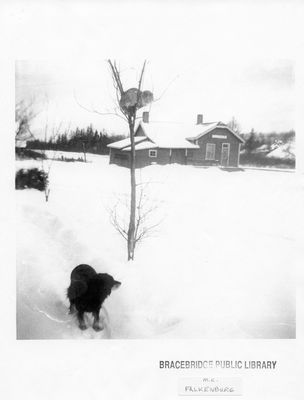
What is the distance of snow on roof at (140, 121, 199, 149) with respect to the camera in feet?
4.37


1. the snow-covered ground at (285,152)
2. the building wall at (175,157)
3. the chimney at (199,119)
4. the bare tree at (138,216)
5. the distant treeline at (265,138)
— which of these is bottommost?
the bare tree at (138,216)

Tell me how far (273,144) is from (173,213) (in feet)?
1.39

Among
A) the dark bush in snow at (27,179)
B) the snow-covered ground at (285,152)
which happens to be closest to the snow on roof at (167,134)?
the snow-covered ground at (285,152)

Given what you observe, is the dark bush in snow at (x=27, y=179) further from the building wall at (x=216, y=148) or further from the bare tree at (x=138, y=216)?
the building wall at (x=216, y=148)

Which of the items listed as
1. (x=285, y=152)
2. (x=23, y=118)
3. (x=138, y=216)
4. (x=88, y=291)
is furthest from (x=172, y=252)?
(x=23, y=118)

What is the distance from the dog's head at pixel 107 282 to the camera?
50.7 inches

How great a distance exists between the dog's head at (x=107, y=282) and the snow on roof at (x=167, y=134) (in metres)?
0.49

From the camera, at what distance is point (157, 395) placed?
1.28 m

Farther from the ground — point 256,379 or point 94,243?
point 94,243

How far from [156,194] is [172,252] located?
0.21 m

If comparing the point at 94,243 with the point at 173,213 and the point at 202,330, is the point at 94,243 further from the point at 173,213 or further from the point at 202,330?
the point at 202,330

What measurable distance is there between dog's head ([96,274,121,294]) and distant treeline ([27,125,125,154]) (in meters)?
0.43

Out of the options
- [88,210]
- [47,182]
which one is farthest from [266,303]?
[47,182]

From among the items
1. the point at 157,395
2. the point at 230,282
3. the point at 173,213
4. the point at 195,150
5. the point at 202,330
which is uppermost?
the point at 195,150
